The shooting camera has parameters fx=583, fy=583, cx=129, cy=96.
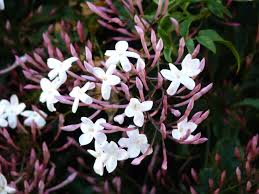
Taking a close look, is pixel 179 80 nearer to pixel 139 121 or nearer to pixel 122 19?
pixel 139 121

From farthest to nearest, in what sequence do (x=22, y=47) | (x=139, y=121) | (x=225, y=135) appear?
(x=22, y=47) → (x=225, y=135) → (x=139, y=121)

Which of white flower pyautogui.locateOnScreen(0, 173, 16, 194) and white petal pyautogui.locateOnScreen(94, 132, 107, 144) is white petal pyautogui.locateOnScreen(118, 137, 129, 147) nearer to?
white petal pyautogui.locateOnScreen(94, 132, 107, 144)

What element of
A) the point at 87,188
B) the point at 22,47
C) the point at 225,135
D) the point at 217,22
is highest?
the point at 217,22

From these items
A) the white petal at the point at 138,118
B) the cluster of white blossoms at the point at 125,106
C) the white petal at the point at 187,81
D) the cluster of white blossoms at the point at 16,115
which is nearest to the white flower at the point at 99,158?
the cluster of white blossoms at the point at 125,106

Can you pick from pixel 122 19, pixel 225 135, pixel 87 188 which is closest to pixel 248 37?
pixel 225 135

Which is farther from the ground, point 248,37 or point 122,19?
point 122,19

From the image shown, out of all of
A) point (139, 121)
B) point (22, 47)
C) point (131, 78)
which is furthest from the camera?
point (22, 47)

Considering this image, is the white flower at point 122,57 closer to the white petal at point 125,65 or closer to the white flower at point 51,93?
the white petal at point 125,65

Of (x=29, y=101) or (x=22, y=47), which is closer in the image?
(x=29, y=101)
